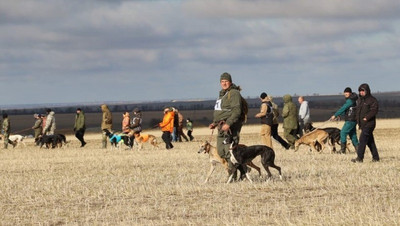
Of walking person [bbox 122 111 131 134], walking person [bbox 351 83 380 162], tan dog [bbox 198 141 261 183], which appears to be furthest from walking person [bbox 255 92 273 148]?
walking person [bbox 122 111 131 134]

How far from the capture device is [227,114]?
14211 millimetres

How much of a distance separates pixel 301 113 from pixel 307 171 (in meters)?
9.53

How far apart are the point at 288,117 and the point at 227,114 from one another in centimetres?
1106

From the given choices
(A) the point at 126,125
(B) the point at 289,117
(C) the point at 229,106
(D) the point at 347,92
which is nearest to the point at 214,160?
(C) the point at 229,106

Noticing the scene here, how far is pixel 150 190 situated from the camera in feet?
45.1

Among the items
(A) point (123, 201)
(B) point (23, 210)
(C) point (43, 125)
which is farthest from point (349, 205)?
(C) point (43, 125)

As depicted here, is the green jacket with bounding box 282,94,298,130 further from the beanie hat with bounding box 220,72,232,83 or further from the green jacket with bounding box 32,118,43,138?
the green jacket with bounding box 32,118,43,138

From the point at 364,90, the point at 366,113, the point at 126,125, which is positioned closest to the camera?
the point at 364,90

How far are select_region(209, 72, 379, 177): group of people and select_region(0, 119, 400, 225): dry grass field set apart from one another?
721 millimetres

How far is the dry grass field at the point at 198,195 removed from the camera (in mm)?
10391

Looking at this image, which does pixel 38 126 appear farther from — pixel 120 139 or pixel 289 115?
pixel 289 115

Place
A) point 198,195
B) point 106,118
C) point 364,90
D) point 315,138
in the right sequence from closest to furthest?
1. point 198,195
2. point 364,90
3. point 315,138
4. point 106,118

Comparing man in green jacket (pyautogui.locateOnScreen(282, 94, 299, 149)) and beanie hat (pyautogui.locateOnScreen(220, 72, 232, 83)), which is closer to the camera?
beanie hat (pyautogui.locateOnScreen(220, 72, 232, 83))

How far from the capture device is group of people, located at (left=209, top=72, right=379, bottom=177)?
558 inches
